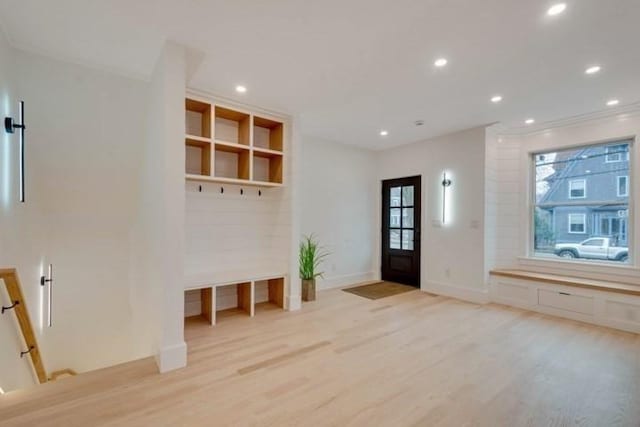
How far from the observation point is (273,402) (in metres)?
1.97

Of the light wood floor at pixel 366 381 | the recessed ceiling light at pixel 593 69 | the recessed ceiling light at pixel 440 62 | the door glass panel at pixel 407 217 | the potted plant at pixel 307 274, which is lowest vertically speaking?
the light wood floor at pixel 366 381

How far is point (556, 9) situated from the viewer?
198cm

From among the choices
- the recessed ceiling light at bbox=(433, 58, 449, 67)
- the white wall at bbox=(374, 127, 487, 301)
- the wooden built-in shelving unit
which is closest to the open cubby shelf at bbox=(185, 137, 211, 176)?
the wooden built-in shelving unit

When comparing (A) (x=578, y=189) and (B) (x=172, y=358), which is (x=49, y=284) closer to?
(B) (x=172, y=358)

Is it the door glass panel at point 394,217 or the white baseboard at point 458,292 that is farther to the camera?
the door glass panel at point 394,217

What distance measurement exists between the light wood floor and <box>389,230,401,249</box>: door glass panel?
2355mm

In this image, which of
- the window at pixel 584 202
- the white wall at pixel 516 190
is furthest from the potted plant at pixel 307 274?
the window at pixel 584 202

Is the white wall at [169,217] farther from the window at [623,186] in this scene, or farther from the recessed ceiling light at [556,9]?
the window at [623,186]

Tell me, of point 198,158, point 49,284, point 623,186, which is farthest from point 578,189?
point 49,284

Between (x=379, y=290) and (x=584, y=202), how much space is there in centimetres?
314

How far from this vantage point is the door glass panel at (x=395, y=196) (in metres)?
5.69

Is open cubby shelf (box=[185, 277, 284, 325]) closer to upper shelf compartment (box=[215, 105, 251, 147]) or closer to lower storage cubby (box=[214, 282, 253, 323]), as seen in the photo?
lower storage cubby (box=[214, 282, 253, 323])

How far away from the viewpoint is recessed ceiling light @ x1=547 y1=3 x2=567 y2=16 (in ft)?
6.39

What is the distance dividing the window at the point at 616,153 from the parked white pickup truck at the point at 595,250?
103cm
